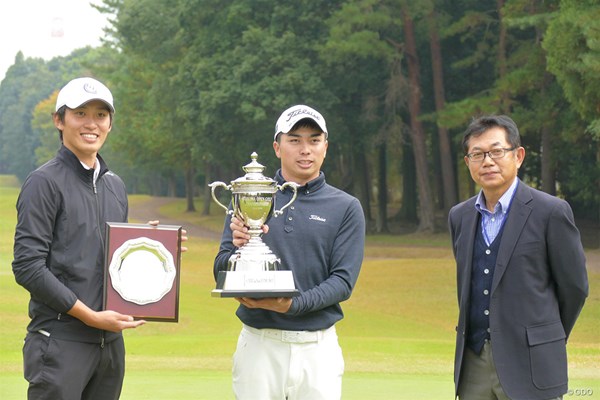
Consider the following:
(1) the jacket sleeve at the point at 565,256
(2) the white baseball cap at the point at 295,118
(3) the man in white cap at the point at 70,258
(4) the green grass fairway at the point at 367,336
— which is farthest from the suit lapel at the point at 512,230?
(4) the green grass fairway at the point at 367,336

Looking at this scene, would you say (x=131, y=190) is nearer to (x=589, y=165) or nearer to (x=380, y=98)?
(x=380, y=98)

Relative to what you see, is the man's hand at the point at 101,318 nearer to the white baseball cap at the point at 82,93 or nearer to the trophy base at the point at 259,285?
the trophy base at the point at 259,285

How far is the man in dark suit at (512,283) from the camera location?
462 cm

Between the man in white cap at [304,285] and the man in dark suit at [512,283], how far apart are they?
23.4 inches

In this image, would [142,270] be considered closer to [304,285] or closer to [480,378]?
[304,285]

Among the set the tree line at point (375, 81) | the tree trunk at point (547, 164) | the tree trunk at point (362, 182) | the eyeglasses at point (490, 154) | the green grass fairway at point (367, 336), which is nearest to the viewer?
the eyeglasses at point (490, 154)

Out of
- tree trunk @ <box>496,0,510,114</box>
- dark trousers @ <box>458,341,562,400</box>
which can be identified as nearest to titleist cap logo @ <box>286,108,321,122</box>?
dark trousers @ <box>458,341,562,400</box>

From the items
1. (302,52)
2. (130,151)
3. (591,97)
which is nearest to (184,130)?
(302,52)

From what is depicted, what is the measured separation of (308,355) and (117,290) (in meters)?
0.92

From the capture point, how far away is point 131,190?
337 feet

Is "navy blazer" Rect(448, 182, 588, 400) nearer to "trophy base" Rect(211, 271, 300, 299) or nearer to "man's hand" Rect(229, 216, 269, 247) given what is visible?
"trophy base" Rect(211, 271, 300, 299)

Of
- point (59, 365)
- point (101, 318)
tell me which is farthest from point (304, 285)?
point (59, 365)

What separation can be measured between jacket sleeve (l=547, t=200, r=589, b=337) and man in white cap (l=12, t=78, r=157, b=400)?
1.90 m

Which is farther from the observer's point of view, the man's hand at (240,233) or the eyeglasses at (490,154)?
the eyeglasses at (490,154)
